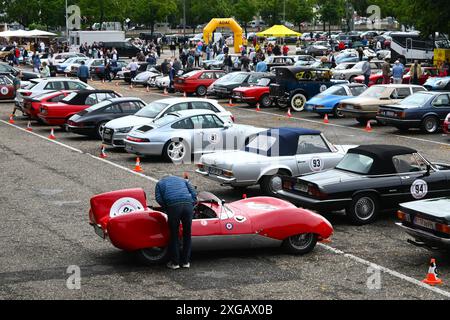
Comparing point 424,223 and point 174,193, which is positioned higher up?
point 174,193

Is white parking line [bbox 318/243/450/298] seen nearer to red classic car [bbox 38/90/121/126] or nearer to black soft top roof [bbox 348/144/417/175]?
black soft top roof [bbox 348/144/417/175]

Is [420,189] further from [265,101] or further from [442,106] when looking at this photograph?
[265,101]

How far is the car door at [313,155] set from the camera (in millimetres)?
15891

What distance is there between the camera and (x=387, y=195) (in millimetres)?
13992

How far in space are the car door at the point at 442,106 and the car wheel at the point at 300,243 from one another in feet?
49.7

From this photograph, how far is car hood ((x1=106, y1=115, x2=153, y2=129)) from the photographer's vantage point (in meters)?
22.4

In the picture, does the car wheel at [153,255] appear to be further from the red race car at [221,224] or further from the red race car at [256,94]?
the red race car at [256,94]

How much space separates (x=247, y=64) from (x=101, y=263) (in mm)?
38700

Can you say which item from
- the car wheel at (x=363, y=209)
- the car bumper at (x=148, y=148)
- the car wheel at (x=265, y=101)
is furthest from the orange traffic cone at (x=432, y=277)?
the car wheel at (x=265, y=101)

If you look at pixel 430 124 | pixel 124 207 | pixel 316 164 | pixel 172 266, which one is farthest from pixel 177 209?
pixel 430 124

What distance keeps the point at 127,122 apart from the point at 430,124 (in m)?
9.56

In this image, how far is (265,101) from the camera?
34.8 metres
